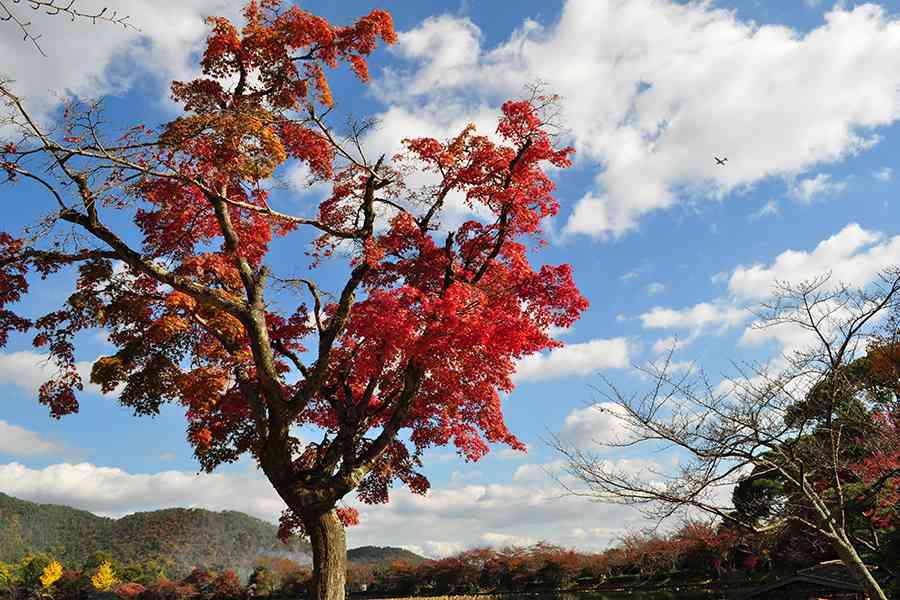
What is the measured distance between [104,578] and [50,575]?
3.57 m

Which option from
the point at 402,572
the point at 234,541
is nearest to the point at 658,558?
the point at 402,572

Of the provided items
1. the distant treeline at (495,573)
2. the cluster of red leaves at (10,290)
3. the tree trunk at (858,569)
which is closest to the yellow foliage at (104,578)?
the distant treeline at (495,573)

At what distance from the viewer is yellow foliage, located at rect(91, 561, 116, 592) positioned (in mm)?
44844

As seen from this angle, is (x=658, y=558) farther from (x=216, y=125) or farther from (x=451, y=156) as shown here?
(x=216, y=125)

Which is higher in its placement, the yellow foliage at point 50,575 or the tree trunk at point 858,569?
the tree trunk at point 858,569

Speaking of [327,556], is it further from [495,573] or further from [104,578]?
[104,578]

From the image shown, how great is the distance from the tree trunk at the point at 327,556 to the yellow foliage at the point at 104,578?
44.1 m

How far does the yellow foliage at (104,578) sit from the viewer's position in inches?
1766

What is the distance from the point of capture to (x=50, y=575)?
43.9m

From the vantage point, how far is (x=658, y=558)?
89.9 ft

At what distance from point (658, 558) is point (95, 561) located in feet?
148

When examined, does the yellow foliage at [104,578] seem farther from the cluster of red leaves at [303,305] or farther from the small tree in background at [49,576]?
the cluster of red leaves at [303,305]

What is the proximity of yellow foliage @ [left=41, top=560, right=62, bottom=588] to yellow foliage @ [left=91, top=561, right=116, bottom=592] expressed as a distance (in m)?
2.26

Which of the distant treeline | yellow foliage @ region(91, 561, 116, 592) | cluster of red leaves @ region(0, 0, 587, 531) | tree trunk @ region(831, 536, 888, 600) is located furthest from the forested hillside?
tree trunk @ region(831, 536, 888, 600)
